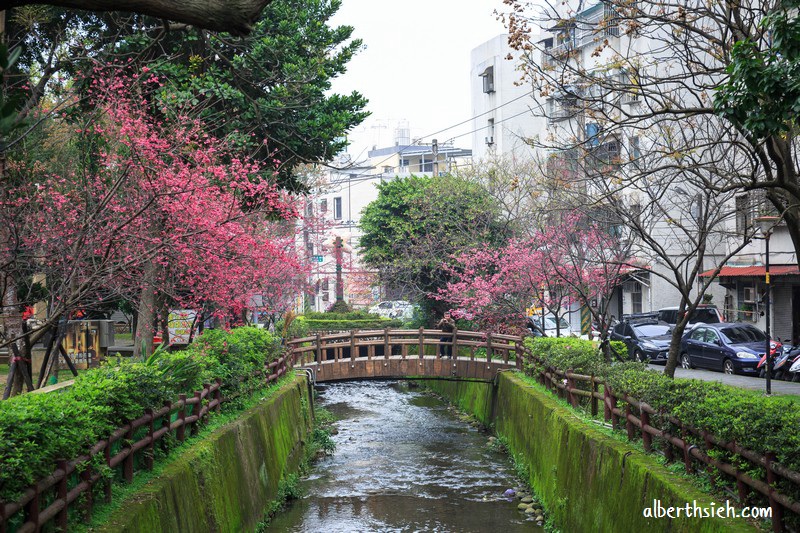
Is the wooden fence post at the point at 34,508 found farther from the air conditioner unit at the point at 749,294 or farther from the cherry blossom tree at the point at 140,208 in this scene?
the air conditioner unit at the point at 749,294

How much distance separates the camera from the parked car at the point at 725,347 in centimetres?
2562

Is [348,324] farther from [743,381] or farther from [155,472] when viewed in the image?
[155,472]

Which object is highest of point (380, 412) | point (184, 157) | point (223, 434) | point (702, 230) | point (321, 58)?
point (321, 58)

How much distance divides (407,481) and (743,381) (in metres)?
10.8

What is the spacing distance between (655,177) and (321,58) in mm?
8594

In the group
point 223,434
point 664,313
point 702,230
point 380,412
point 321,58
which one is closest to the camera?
point 223,434

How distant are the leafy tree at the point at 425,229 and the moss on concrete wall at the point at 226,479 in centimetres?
1390

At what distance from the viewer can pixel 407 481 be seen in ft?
59.6

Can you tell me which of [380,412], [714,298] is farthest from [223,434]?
[714,298]

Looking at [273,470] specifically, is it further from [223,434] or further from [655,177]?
[655,177]

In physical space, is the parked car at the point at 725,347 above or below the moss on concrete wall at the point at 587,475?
above

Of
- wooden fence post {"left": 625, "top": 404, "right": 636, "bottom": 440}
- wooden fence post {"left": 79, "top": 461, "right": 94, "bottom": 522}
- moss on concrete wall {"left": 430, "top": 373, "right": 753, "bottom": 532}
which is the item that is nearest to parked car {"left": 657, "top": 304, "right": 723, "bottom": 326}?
moss on concrete wall {"left": 430, "top": 373, "right": 753, "bottom": 532}

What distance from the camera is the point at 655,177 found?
68.6ft

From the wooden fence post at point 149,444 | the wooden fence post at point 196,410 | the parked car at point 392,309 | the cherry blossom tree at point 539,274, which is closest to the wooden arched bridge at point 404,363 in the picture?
the cherry blossom tree at point 539,274
